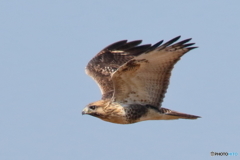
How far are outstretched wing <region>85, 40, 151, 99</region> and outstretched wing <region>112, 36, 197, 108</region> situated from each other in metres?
1.68

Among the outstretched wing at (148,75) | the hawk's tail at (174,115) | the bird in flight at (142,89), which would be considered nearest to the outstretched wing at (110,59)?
the bird in flight at (142,89)

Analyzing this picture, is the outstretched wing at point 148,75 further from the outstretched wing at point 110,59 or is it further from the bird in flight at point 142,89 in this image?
the outstretched wing at point 110,59

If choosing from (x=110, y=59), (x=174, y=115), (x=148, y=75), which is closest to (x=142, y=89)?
(x=148, y=75)

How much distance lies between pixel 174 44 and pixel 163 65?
47cm

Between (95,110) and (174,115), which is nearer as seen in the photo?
(95,110)

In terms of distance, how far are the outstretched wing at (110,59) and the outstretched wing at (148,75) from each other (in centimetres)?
168

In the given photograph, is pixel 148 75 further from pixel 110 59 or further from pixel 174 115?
pixel 110 59

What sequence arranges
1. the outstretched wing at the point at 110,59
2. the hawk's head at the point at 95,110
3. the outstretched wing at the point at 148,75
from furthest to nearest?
the outstretched wing at the point at 110,59, the hawk's head at the point at 95,110, the outstretched wing at the point at 148,75

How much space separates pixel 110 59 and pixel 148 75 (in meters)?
2.99

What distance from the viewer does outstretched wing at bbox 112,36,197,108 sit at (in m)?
10.1

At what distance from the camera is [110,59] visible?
44.2ft

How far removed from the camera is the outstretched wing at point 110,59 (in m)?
12.8

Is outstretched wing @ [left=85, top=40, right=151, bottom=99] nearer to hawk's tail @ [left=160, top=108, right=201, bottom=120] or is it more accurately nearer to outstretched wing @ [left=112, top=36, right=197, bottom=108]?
outstretched wing @ [left=112, top=36, right=197, bottom=108]

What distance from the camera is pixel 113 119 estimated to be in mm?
10695
